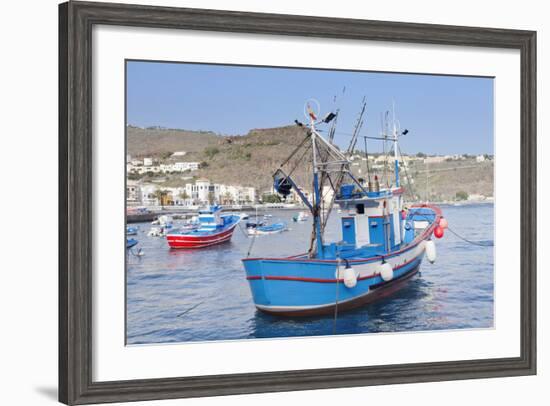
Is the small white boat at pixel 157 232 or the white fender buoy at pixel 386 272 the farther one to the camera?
the white fender buoy at pixel 386 272

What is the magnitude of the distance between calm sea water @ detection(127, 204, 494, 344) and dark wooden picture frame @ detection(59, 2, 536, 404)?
0.27 m

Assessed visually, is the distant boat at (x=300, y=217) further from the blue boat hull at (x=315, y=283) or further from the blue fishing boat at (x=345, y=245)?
the blue boat hull at (x=315, y=283)

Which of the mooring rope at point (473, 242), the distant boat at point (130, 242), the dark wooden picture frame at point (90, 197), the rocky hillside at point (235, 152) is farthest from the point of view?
the mooring rope at point (473, 242)

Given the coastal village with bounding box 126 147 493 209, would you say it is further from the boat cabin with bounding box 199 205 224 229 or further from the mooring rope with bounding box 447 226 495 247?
the mooring rope with bounding box 447 226 495 247

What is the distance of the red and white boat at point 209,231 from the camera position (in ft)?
19.8

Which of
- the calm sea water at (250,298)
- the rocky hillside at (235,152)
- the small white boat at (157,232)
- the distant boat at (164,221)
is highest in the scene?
the rocky hillside at (235,152)

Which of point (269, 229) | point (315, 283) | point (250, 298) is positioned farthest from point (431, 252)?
point (250, 298)

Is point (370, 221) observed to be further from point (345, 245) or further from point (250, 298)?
point (250, 298)

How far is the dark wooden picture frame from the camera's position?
18.2 feet

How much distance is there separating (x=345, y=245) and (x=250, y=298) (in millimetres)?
788

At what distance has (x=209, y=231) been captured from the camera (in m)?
6.04

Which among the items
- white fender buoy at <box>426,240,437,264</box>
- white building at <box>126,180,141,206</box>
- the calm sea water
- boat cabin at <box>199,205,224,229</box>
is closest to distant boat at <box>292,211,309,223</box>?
the calm sea water

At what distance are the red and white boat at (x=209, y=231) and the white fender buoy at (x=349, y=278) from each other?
0.85m

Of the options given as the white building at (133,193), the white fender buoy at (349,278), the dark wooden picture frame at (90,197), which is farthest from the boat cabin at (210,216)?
the white fender buoy at (349,278)
